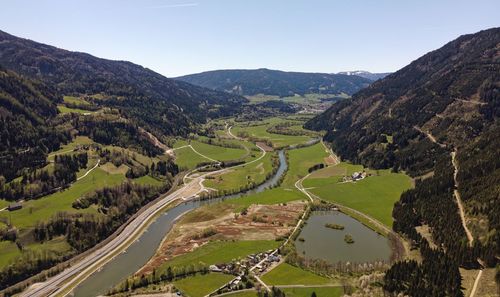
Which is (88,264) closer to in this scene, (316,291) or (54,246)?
(54,246)

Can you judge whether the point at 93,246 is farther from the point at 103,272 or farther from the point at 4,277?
the point at 4,277

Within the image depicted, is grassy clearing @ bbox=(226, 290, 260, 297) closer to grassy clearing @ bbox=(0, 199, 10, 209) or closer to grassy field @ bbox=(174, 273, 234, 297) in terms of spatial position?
grassy field @ bbox=(174, 273, 234, 297)

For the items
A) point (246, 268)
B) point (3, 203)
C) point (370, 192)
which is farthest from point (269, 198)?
point (3, 203)

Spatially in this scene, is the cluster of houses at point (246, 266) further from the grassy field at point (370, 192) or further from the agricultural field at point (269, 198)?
the grassy field at point (370, 192)

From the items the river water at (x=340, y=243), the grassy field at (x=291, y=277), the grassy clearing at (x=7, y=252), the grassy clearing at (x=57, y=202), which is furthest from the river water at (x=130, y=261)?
the river water at (x=340, y=243)

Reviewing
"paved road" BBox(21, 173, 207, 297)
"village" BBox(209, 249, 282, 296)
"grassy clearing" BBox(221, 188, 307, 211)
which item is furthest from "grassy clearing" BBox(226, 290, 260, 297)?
"grassy clearing" BBox(221, 188, 307, 211)
